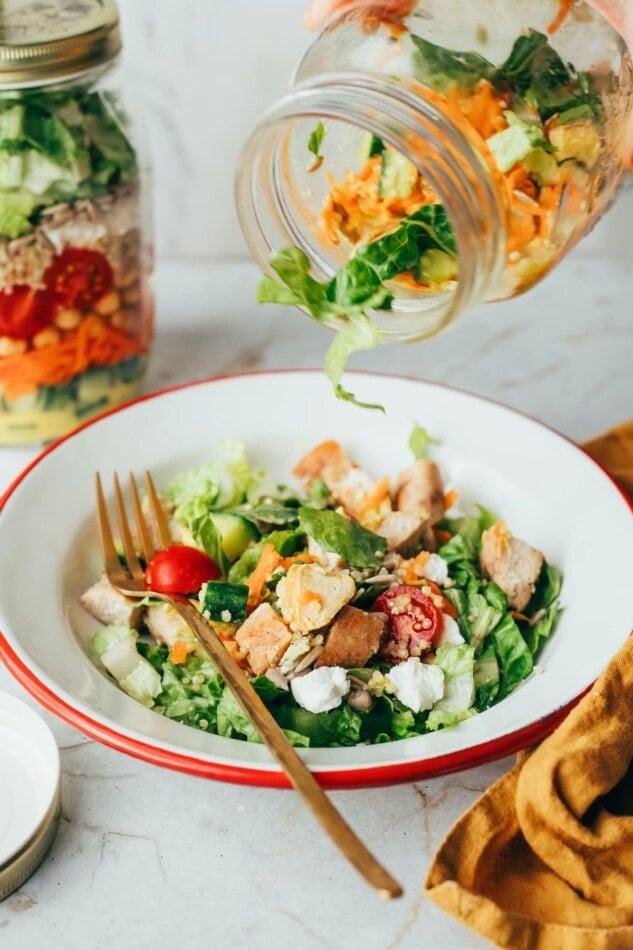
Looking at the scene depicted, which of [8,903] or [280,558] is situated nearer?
[8,903]

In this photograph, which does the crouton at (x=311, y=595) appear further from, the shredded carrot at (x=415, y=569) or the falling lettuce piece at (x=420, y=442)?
the falling lettuce piece at (x=420, y=442)

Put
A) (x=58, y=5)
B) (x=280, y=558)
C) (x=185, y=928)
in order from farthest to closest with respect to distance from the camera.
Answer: (x=58, y=5)
(x=280, y=558)
(x=185, y=928)

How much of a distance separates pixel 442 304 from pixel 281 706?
68 centimetres

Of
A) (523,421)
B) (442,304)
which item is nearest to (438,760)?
(442,304)

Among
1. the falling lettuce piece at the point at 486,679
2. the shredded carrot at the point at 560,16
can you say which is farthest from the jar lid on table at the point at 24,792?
the shredded carrot at the point at 560,16

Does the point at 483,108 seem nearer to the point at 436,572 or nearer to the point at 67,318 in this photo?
the point at 436,572

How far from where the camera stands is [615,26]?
1.84 metres

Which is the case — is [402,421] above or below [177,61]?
below

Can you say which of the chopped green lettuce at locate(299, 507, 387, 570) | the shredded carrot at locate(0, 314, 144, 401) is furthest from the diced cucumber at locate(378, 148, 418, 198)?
the shredded carrot at locate(0, 314, 144, 401)

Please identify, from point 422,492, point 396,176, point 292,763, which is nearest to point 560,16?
point 396,176

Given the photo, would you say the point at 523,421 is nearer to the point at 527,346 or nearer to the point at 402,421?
the point at 402,421

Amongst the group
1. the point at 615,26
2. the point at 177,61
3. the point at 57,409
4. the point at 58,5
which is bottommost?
the point at 57,409

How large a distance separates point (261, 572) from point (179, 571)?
0.47ft

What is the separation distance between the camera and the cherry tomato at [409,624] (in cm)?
188
